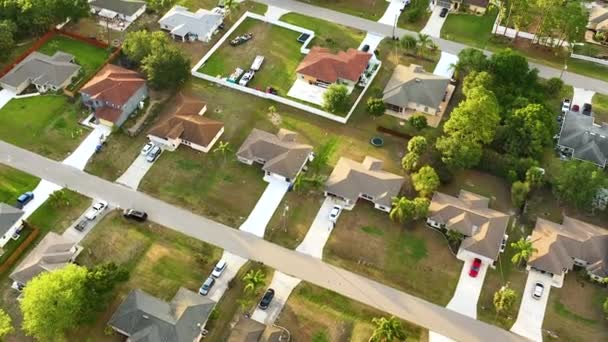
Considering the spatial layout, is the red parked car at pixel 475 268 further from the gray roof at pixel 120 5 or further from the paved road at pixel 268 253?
the gray roof at pixel 120 5

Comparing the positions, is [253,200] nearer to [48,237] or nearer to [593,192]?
[48,237]

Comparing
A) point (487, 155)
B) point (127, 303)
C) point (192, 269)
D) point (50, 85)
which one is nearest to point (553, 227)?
point (487, 155)

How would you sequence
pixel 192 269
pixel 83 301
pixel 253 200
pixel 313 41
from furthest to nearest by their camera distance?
pixel 313 41
pixel 253 200
pixel 192 269
pixel 83 301

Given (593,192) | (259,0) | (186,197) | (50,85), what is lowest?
(186,197)

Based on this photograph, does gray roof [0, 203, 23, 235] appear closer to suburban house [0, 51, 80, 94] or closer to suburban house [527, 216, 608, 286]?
suburban house [0, 51, 80, 94]

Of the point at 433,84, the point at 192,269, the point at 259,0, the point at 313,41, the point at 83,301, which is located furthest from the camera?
the point at 259,0

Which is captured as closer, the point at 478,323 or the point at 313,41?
the point at 478,323

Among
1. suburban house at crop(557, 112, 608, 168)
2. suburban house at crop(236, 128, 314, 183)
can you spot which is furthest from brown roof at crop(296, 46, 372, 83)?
suburban house at crop(557, 112, 608, 168)
